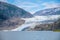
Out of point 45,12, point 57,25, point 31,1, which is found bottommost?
point 57,25

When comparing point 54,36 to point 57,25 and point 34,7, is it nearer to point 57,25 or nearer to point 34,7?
point 57,25

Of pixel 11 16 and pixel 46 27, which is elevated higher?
pixel 11 16

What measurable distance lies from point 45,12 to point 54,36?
1.40 feet

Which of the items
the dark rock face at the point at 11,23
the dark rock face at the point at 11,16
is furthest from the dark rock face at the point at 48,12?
the dark rock face at the point at 11,23

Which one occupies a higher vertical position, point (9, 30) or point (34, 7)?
point (34, 7)

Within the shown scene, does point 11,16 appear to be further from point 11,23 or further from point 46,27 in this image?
point 46,27

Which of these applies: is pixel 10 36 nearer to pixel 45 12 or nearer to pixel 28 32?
pixel 28 32

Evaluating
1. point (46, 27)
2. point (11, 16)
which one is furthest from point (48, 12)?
point (11, 16)

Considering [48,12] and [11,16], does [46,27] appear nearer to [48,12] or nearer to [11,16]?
[48,12]

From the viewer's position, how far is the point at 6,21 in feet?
7.73

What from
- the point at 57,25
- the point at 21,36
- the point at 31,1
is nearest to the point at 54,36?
the point at 57,25

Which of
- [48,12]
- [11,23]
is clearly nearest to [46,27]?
[48,12]

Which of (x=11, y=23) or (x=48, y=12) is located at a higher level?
(x=48, y=12)

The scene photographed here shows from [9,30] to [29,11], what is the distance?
0.46m
